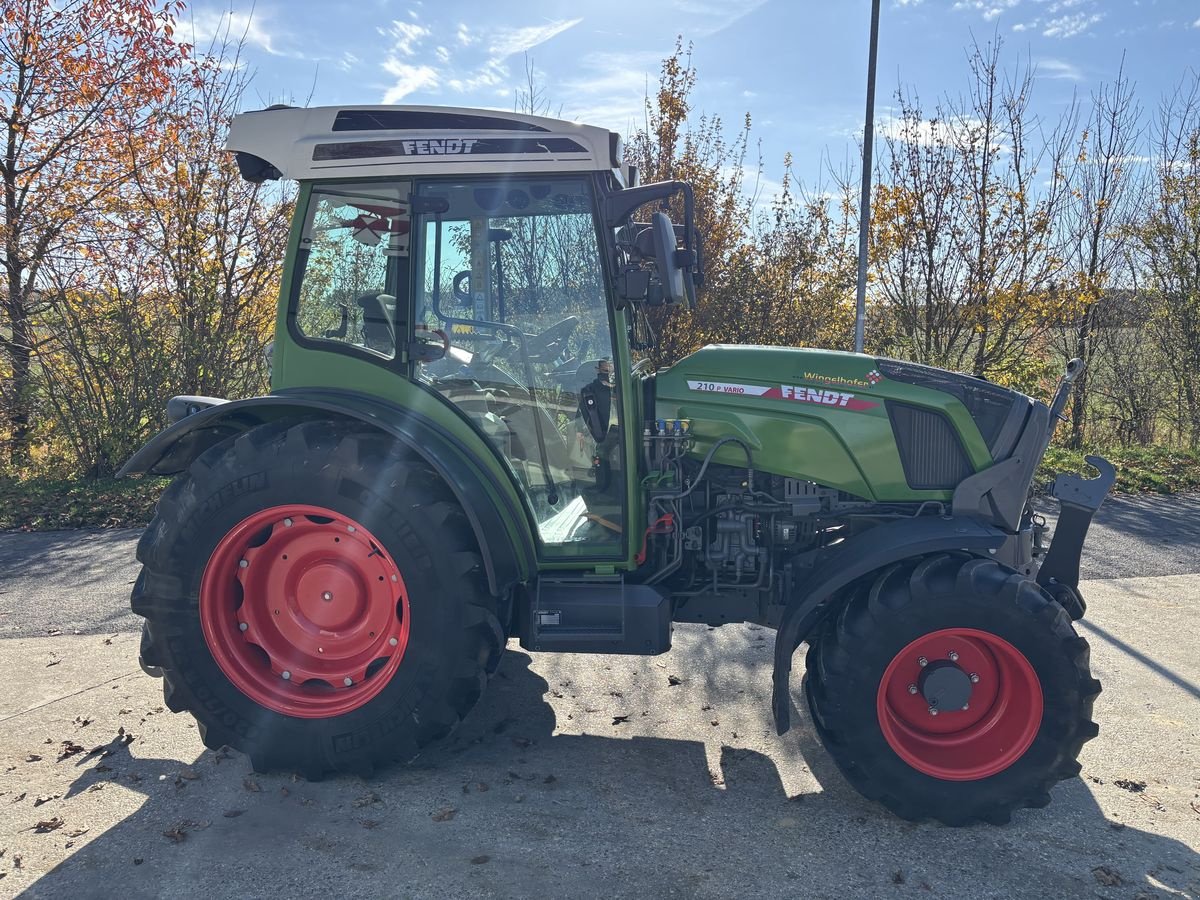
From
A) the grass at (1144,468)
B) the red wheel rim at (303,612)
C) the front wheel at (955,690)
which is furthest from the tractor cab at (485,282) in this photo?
the grass at (1144,468)

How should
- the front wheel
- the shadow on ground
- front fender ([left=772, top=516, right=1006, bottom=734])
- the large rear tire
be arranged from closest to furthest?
the shadow on ground < the front wheel < front fender ([left=772, top=516, right=1006, bottom=734]) < the large rear tire

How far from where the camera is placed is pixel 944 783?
2928mm

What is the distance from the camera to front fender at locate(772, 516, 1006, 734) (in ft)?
9.90

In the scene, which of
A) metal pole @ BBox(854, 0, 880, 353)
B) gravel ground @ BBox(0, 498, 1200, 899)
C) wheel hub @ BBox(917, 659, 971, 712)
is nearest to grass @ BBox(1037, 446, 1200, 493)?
metal pole @ BBox(854, 0, 880, 353)

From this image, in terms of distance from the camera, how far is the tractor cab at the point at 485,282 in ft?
10.6

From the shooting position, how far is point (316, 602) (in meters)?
3.33

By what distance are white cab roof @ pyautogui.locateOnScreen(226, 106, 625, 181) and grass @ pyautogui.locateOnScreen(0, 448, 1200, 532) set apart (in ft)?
17.7

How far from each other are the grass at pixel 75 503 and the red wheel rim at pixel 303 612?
16.2ft

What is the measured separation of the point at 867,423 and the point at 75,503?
7.54m

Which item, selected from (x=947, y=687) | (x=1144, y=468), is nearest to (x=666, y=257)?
(x=947, y=687)

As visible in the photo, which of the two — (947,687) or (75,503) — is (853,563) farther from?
(75,503)

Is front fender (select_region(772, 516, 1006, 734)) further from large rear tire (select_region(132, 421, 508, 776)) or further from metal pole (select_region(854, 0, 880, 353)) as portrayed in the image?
metal pole (select_region(854, 0, 880, 353))

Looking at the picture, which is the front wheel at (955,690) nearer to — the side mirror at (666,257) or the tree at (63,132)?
the side mirror at (666,257)

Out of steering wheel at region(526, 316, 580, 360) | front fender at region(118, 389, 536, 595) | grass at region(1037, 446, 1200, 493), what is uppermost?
steering wheel at region(526, 316, 580, 360)
